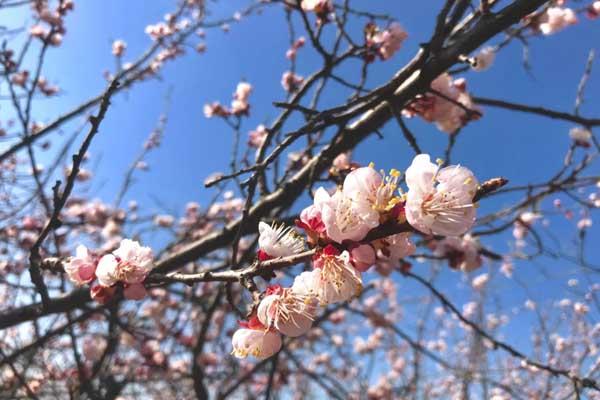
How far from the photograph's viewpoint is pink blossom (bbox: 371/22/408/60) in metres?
3.04

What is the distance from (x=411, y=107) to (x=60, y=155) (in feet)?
8.99

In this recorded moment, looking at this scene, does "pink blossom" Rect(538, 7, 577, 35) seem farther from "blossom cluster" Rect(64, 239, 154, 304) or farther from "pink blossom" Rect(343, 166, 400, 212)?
"blossom cluster" Rect(64, 239, 154, 304)

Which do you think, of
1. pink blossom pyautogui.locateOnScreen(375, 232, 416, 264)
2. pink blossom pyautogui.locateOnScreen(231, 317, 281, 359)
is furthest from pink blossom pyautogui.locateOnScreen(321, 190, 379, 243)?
pink blossom pyautogui.locateOnScreen(231, 317, 281, 359)

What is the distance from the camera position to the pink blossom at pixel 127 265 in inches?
50.8

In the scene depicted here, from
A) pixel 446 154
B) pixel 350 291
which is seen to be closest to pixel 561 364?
pixel 446 154

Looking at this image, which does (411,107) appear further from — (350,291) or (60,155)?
(60,155)

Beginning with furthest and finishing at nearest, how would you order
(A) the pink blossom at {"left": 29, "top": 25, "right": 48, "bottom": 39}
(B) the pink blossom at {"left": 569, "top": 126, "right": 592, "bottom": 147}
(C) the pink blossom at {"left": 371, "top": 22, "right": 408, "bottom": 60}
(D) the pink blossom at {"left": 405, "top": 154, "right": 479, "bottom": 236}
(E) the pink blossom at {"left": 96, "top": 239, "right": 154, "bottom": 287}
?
(A) the pink blossom at {"left": 29, "top": 25, "right": 48, "bottom": 39}
(B) the pink blossom at {"left": 569, "top": 126, "right": 592, "bottom": 147}
(C) the pink blossom at {"left": 371, "top": 22, "right": 408, "bottom": 60}
(E) the pink blossom at {"left": 96, "top": 239, "right": 154, "bottom": 287}
(D) the pink blossom at {"left": 405, "top": 154, "right": 479, "bottom": 236}

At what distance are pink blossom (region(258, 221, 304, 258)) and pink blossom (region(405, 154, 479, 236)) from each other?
32 centimetres

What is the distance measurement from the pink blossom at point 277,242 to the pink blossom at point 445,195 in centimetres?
32

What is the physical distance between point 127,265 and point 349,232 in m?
0.75

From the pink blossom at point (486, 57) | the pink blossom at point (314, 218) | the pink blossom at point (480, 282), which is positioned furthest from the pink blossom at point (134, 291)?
the pink blossom at point (480, 282)

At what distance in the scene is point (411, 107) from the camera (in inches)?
99.0

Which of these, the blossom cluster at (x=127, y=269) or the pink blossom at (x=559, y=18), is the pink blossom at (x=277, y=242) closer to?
the blossom cluster at (x=127, y=269)

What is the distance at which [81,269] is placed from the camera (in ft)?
4.66
